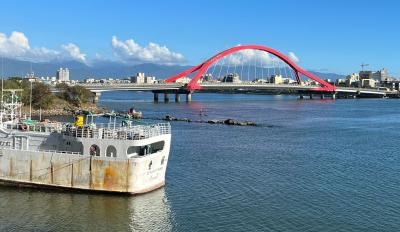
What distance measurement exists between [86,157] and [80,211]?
250 cm

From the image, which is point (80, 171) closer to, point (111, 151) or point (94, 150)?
point (94, 150)

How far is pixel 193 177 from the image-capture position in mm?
29047

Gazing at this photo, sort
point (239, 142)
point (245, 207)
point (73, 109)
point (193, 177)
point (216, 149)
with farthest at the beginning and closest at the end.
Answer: point (73, 109)
point (239, 142)
point (216, 149)
point (193, 177)
point (245, 207)

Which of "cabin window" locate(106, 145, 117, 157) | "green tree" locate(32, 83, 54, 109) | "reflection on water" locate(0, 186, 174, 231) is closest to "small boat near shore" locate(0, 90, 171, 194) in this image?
"cabin window" locate(106, 145, 117, 157)

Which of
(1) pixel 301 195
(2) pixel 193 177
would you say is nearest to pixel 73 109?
(2) pixel 193 177

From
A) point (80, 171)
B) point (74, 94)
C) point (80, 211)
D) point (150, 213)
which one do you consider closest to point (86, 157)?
point (80, 171)

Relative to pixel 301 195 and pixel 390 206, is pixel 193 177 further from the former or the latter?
pixel 390 206

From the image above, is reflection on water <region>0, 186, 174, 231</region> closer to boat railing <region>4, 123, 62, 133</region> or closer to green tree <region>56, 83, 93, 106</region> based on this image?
boat railing <region>4, 123, 62, 133</region>

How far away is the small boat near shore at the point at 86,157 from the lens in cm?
2311

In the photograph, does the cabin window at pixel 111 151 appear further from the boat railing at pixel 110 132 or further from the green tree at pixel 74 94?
the green tree at pixel 74 94

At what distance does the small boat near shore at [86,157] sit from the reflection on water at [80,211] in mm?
457

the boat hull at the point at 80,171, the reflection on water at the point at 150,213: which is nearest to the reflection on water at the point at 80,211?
the reflection on water at the point at 150,213

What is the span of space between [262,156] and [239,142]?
8.92 m

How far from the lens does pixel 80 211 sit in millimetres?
22031
